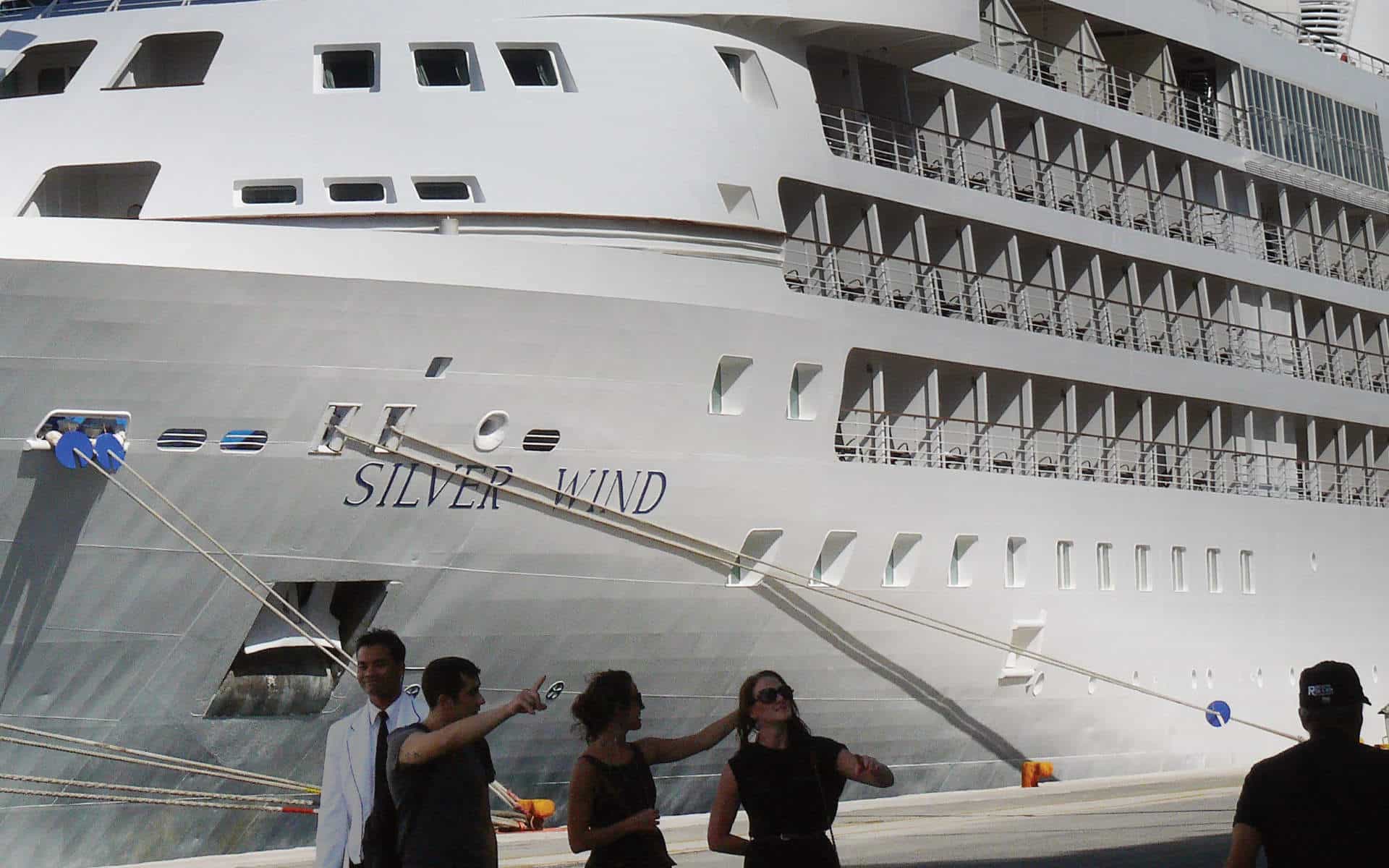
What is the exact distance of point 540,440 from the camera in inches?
628

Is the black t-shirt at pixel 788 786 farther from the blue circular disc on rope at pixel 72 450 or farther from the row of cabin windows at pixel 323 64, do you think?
the row of cabin windows at pixel 323 64

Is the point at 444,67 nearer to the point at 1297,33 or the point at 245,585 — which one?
the point at 245,585

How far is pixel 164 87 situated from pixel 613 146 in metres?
3.71

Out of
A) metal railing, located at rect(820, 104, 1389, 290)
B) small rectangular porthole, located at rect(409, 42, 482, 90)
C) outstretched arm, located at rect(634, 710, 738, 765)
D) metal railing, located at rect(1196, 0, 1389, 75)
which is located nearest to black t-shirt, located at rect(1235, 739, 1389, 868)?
outstretched arm, located at rect(634, 710, 738, 765)

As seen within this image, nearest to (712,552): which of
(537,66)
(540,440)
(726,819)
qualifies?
(540,440)

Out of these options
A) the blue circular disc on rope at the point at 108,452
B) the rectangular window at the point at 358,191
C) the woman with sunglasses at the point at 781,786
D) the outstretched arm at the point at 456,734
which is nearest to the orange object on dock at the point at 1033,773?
the rectangular window at the point at 358,191

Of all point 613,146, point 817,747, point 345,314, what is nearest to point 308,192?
point 345,314

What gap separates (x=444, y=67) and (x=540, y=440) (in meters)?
3.49

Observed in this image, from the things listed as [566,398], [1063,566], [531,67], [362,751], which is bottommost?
[362,751]

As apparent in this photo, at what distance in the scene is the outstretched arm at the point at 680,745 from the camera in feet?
23.5

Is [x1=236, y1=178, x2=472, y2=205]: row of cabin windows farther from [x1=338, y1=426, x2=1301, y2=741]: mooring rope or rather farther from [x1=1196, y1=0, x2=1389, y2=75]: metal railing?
[x1=1196, y1=0, x2=1389, y2=75]: metal railing

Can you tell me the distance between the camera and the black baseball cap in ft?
19.3

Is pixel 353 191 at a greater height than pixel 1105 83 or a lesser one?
lesser

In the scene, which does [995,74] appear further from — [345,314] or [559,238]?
[345,314]
